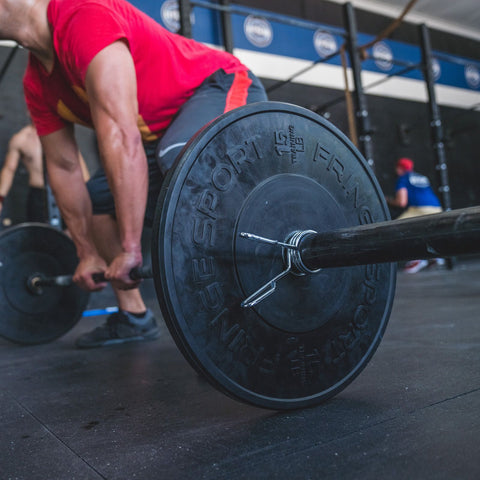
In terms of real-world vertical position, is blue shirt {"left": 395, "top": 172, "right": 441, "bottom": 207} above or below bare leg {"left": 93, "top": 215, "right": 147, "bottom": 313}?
above

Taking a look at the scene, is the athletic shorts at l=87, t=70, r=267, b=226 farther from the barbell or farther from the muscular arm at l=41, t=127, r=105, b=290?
the barbell

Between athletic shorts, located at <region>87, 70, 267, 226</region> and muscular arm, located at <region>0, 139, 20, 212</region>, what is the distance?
2.31m

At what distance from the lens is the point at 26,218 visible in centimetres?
358

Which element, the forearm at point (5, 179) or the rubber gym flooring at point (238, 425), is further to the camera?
the forearm at point (5, 179)

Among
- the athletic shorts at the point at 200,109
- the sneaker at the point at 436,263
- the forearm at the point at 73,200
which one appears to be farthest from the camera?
the sneaker at the point at 436,263

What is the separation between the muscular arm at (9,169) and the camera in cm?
334

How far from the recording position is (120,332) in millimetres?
1686

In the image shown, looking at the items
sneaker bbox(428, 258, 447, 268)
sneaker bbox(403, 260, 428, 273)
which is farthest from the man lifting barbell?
sneaker bbox(428, 258, 447, 268)

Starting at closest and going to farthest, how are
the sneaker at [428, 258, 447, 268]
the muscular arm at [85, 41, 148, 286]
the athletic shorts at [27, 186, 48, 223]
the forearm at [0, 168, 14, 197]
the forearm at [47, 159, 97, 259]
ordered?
the muscular arm at [85, 41, 148, 286]
the forearm at [47, 159, 97, 259]
the forearm at [0, 168, 14, 197]
the athletic shorts at [27, 186, 48, 223]
the sneaker at [428, 258, 447, 268]

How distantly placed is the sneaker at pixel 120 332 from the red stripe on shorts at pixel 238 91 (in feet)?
2.81

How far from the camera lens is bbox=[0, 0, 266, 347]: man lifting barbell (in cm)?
105

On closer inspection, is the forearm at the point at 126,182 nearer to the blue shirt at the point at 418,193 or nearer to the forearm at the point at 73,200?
the forearm at the point at 73,200

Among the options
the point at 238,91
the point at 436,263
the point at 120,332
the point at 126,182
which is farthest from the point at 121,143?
the point at 436,263

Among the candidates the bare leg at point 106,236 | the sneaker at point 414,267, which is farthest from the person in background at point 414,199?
the bare leg at point 106,236
